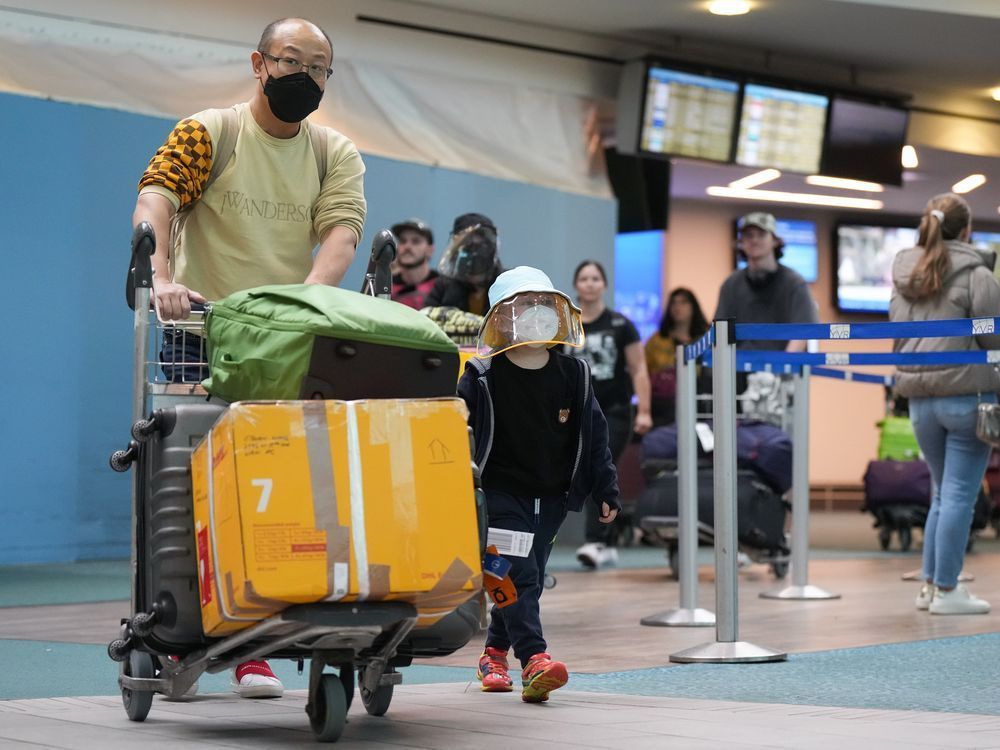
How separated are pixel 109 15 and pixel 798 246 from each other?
397 inches

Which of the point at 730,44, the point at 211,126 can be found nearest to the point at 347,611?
the point at 211,126

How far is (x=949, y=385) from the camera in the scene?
655 cm

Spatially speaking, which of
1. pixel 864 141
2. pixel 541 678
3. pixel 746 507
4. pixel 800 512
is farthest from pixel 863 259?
pixel 541 678

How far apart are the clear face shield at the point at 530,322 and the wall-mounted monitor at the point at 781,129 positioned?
26.1ft

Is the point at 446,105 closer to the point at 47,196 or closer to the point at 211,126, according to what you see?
the point at 47,196

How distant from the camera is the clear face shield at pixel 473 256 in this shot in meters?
5.79

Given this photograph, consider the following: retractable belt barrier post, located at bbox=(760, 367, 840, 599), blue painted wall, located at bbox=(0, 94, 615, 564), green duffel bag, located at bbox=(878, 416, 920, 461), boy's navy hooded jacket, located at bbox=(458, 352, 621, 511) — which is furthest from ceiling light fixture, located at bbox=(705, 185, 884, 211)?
boy's navy hooded jacket, located at bbox=(458, 352, 621, 511)

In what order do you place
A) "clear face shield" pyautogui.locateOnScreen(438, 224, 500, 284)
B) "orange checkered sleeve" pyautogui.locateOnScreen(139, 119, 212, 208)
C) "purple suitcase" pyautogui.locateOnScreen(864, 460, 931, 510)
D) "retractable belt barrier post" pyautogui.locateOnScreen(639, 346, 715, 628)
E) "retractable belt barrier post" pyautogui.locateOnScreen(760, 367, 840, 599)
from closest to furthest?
"orange checkered sleeve" pyautogui.locateOnScreen(139, 119, 212, 208), "clear face shield" pyautogui.locateOnScreen(438, 224, 500, 284), "retractable belt barrier post" pyautogui.locateOnScreen(639, 346, 715, 628), "retractable belt barrier post" pyautogui.locateOnScreen(760, 367, 840, 599), "purple suitcase" pyautogui.locateOnScreen(864, 460, 931, 510)

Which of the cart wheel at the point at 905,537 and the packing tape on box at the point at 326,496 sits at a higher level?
the packing tape on box at the point at 326,496

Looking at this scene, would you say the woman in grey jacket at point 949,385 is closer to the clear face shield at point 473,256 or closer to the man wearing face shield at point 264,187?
the clear face shield at point 473,256

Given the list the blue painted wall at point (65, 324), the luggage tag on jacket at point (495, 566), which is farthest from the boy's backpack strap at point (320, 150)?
the blue painted wall at point (65, 324)

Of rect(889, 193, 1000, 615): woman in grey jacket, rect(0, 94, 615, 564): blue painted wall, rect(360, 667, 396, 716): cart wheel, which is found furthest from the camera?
rect(0, 94, 615, 564): blue painted wall

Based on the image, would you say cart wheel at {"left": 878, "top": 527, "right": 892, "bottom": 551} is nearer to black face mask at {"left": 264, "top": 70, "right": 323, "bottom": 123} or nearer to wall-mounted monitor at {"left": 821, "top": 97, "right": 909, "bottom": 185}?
wall-mounted monitor at {"left": 821, "top": 97, "right": 909, "bottom": 185}

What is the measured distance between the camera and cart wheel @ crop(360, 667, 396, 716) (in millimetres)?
3660
